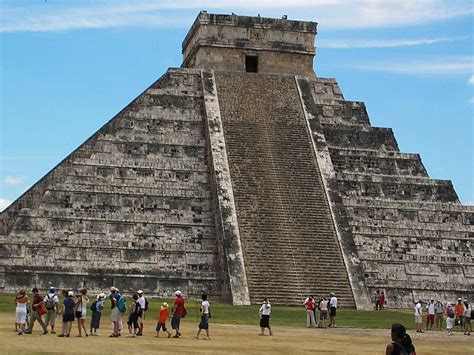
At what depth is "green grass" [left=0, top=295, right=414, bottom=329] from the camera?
28188 millimetres

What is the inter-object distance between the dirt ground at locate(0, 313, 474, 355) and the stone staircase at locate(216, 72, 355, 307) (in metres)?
6.69

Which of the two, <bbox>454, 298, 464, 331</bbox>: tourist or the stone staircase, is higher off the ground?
the stone staircase

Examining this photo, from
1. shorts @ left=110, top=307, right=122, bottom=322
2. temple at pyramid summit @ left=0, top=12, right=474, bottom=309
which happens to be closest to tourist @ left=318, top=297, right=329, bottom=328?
temple at pyramid summit @ left=0, top=12, right=474, bottom=309

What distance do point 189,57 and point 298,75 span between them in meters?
5.25

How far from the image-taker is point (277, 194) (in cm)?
3659

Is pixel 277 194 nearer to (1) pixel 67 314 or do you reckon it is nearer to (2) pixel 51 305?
(2) pixel 51 305

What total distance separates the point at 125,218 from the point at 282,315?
27.2 feet

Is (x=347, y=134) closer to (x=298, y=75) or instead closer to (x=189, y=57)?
(x=298, y=75)

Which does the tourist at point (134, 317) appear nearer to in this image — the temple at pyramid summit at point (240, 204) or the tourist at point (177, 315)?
the tourist at point (177, 315)

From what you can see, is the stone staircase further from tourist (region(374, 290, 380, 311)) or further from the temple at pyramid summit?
tourist (region(374, 290, 380, 311))

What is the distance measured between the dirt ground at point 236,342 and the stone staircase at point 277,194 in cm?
669

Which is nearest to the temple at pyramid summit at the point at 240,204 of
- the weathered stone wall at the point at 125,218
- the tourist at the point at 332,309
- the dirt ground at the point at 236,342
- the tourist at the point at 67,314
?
the weathered stone wall at the point at 125,218

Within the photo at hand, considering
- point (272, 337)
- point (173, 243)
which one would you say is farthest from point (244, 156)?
point (272, 337)

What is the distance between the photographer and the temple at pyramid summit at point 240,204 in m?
34.0
